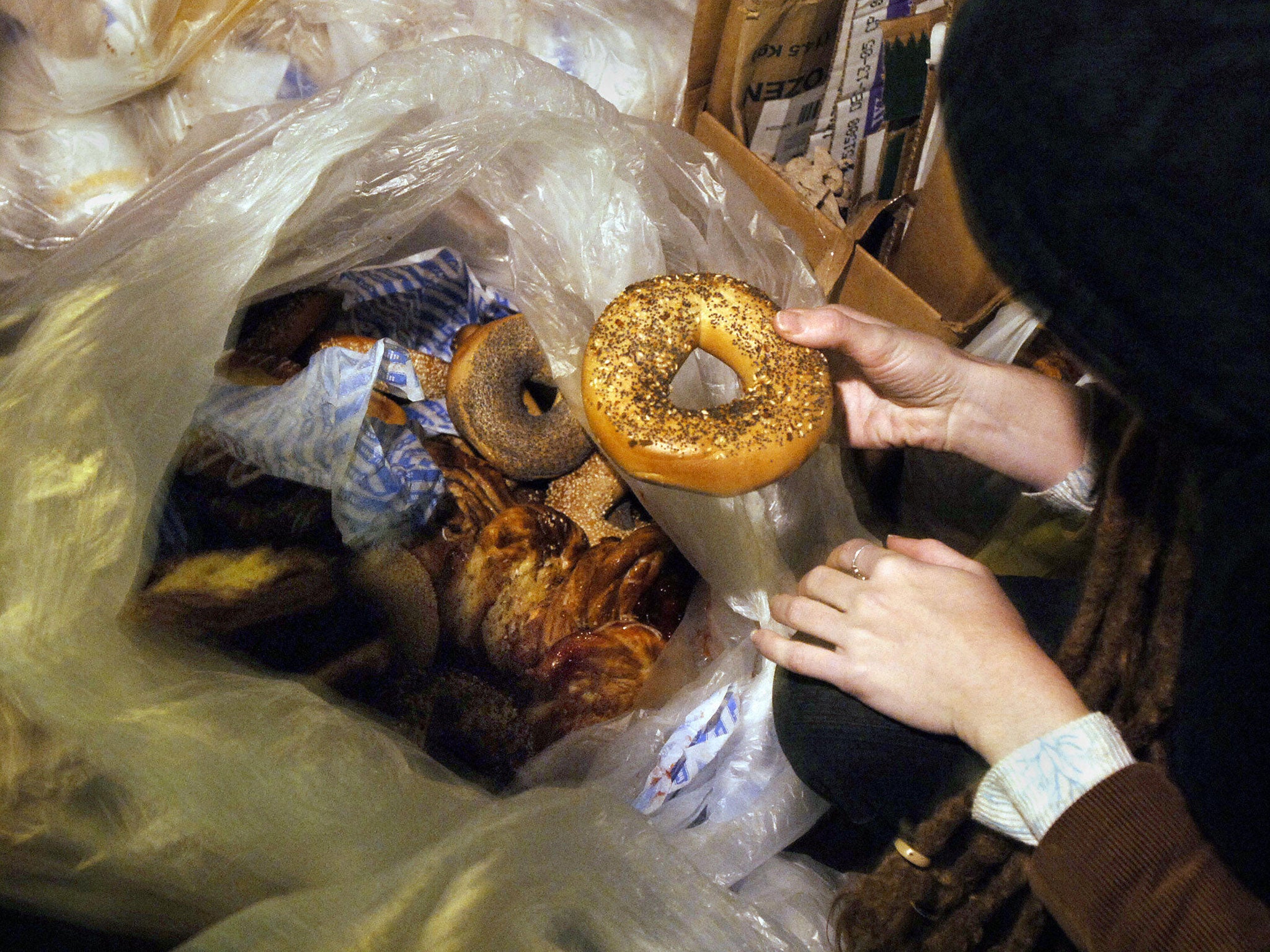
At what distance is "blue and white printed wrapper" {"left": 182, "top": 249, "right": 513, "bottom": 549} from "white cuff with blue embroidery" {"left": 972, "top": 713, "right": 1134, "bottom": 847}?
79 cm

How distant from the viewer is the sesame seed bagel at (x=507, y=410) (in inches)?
45.5

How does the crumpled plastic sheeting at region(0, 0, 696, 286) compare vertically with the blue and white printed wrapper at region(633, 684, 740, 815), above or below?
above

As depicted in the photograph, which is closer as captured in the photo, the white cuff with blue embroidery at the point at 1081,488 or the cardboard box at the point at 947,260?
the white cuff with blue embroidery at the point at 1081,488

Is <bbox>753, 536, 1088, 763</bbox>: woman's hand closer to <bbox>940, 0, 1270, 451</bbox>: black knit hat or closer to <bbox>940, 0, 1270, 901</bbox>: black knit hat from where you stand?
<bbox>940, 0, 1270, 901</bbox>: black knit hat

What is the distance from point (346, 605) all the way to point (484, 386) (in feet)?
1.13

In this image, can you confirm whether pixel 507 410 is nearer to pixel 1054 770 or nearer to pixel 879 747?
pixel 879 747

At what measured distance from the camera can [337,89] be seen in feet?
3.24

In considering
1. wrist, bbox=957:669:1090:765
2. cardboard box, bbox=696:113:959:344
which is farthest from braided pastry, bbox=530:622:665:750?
cardboard box, bbox=696:113:959:344

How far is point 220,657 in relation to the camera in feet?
2.84

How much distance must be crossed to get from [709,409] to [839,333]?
0.16 metres

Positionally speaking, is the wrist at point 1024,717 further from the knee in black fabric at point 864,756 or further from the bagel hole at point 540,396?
the bagel hole at point 540,396

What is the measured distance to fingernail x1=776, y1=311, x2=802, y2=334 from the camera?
2.90ft

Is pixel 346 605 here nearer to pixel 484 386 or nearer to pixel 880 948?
pixel 484 386

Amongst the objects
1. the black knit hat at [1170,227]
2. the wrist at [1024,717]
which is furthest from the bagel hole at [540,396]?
the black knit hat at [1170,227]
